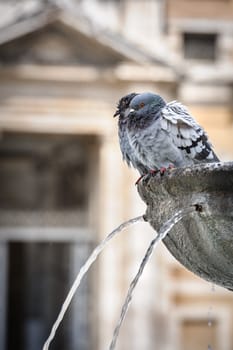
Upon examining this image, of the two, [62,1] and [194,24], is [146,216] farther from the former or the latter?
[194,24]

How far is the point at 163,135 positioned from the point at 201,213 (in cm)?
92

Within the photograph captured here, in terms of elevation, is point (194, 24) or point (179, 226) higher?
point (194, 24)

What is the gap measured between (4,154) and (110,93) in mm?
2430

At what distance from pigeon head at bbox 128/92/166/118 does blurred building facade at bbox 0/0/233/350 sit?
11.1 m

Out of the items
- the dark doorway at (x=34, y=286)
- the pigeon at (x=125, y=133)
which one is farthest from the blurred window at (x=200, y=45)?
the pigeon at (x=125, y=133)

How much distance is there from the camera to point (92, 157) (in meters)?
20.2

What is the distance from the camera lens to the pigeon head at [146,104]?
23.4 ft

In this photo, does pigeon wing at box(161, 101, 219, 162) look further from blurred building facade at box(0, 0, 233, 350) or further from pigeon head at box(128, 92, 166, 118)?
blurred building facade at box(0, 0, 233, 350)

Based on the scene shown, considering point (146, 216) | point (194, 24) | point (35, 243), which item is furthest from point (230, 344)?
point (146, 216)

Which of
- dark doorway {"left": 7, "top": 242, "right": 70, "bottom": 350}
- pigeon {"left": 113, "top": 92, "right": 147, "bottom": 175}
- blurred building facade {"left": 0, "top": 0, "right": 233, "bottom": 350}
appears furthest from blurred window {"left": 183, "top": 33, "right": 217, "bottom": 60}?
pigeon {"left": 113, "top": 92, "right": 147, "bottom": 175}

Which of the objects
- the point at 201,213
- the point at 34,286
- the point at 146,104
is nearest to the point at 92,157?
the point at 34,286

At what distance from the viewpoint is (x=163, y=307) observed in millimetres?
19250

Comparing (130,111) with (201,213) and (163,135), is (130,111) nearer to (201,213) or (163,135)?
(163,135)

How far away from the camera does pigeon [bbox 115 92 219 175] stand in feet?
23.4
